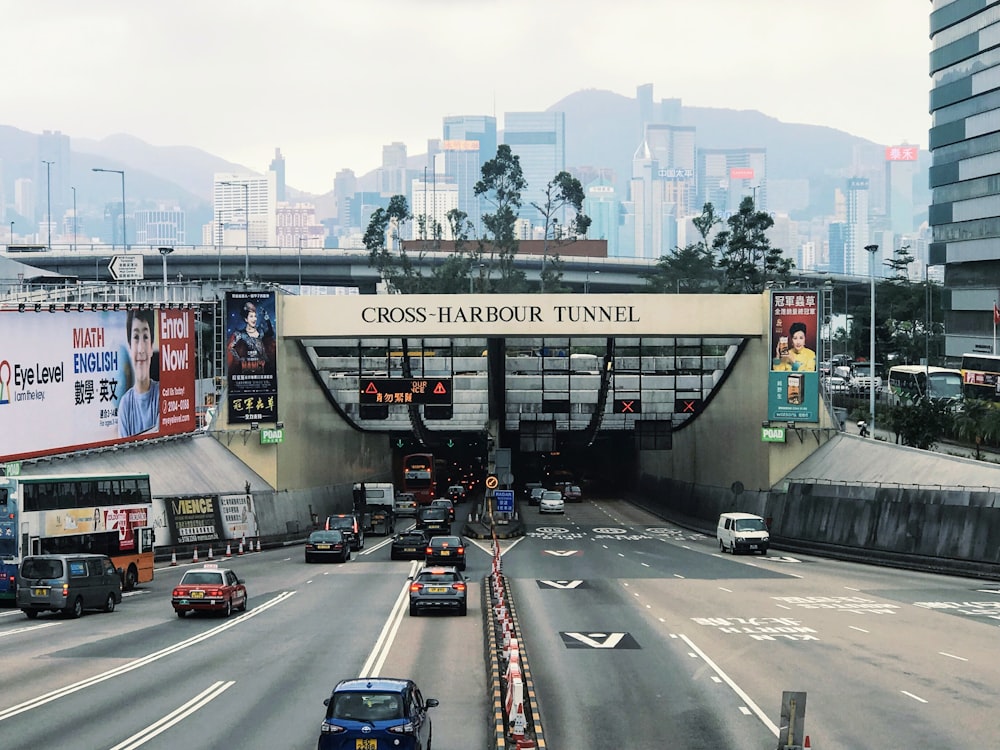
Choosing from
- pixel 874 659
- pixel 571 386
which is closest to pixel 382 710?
pixel 874 659

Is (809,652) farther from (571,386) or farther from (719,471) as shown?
(571,386)

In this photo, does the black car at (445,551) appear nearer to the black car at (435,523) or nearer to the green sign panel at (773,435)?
the black car at (435,523)

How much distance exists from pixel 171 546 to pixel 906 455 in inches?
1238

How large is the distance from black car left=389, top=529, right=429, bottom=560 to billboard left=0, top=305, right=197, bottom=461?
13184 millimetres

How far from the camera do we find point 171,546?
57.1 m

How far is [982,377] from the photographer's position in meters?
74.8

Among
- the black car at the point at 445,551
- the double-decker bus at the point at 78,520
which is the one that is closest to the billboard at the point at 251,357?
the double-decker bus at the point at 78,520

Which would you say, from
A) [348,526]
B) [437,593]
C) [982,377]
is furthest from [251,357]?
[982,377]

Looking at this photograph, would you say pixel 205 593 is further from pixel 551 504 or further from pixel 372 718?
pixel 551 504

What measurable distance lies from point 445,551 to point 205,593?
540 inches

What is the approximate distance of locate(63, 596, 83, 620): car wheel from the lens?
37062 mm

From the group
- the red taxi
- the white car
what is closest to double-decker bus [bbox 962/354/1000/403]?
the white car

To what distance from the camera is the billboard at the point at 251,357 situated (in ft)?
221

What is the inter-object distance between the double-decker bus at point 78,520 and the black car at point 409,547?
42.1 ft
